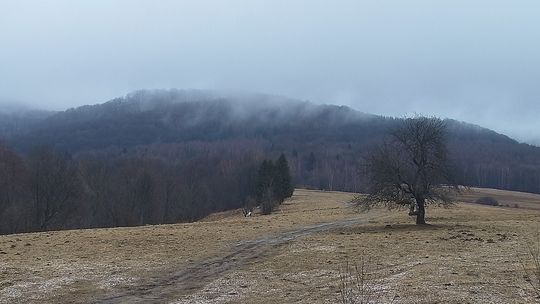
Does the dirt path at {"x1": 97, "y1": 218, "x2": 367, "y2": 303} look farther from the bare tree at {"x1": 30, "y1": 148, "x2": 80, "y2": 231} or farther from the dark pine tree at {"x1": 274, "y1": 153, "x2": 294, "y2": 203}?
the dark pine tree at {"x1": 274, "y1": 153, "x2": 294, "y2": 203}

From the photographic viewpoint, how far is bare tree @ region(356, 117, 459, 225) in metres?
45.4

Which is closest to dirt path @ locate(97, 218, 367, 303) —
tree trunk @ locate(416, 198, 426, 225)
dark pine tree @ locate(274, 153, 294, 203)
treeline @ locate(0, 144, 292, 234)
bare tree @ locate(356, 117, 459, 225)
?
bare tree @ locate(356, 117, 459, 225)

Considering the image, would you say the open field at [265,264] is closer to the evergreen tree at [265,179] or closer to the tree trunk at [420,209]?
the tree trunk at [420,209]

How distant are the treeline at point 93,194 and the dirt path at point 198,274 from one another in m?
54.9

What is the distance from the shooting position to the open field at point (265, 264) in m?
22.7

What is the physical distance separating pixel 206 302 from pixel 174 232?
25.4m

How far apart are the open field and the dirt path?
0.05 meters

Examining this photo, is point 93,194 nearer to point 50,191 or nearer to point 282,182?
point 50,191

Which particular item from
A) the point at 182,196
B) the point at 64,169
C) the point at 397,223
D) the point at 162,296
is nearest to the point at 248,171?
the point at 182,196

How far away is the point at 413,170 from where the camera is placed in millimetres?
46219

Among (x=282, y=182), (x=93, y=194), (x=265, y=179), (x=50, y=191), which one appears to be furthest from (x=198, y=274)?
(x=93, y=194)

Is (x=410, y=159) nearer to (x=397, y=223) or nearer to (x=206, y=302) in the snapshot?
(x=397, y=223)

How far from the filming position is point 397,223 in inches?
2003

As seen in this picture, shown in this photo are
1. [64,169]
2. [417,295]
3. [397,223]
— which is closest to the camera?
[417,295]
